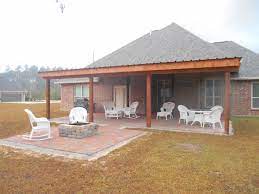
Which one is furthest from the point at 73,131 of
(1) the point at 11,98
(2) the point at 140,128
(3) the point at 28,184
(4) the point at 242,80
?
(1) the point at 11,98

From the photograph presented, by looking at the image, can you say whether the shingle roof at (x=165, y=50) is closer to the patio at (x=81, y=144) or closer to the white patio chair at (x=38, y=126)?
the patio at (x=81, y=144)

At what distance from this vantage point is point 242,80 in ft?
51.4

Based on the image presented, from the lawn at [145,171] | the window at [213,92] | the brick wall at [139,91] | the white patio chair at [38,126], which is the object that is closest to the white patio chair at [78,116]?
the white patio chair at [38,126]

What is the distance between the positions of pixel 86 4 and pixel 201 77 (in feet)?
34.3

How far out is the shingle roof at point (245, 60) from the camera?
15.6m

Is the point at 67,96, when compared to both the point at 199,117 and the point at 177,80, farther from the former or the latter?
the point at 199,117

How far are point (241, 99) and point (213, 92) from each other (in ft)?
6.59

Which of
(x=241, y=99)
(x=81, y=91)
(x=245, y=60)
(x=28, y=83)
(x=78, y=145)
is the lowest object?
(x=78, y=145)

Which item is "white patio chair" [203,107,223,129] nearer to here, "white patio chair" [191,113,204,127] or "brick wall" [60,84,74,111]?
"white patio chair" [191,113,204,127]

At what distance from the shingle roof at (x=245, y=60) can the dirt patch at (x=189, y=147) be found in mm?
10026

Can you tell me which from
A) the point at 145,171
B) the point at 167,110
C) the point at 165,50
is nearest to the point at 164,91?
the point at 167,110

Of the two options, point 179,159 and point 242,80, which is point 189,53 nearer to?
point 242,80

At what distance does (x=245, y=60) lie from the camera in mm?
17828

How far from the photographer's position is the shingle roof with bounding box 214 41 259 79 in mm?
15609
